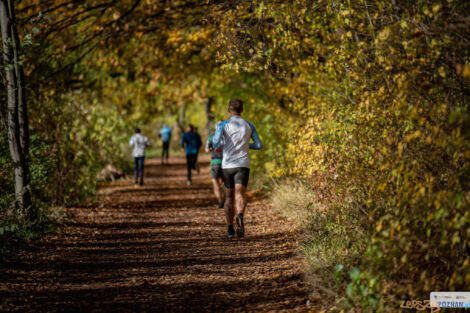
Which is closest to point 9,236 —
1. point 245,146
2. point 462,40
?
point 245,146

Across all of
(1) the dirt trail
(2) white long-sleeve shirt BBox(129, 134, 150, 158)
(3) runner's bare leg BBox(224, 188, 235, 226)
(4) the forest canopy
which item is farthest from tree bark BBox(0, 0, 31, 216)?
(2) white long-sleeve shirt BBox(129, 134, 150, 158)

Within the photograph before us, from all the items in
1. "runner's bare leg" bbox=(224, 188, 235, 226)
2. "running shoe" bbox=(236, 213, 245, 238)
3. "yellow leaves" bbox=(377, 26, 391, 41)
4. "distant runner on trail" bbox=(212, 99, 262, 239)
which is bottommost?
"running shoe" bbox=(236, 213, 245, 238)

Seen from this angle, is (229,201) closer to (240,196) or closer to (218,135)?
(240,196)

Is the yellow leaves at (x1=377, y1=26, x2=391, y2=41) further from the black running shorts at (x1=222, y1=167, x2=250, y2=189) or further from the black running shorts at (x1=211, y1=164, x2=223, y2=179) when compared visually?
the black running shorts at (x1=211, y1=164, x2=223, y2=179)

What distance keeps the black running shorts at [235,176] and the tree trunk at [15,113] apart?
3.53 metres

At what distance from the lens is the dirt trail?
4645 millimetres

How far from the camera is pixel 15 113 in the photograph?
791 centimetres

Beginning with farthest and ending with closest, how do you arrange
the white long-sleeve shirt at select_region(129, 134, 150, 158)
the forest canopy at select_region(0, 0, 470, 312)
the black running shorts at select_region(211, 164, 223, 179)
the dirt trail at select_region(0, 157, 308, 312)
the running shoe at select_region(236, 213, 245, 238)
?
the white long-sleeve shirt at select_region(129, 134, 150, 158)
the black running shorts at select_region(211, 164, 223, 179)
the running shoe at select_region(236, 213, 245, 238)
the dirt trail at select_region(0, 157, 308, 312)
the forest canopy at select_region(0, 0, 470, 312)

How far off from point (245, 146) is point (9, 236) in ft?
12.9

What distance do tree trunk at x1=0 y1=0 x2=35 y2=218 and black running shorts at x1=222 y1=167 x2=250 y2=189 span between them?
3531 millimetres

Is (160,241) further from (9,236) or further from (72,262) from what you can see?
(9,236)

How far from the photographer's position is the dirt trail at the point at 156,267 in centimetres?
464

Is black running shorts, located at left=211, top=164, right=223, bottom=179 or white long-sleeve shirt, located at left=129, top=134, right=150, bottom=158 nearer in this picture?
black running shorts, located at left=211, top=164, right=223, bottom=179

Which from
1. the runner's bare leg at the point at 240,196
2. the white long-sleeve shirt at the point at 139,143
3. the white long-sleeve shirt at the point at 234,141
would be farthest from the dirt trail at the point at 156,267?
the white long-sleeve shirt at the point at 139,143
